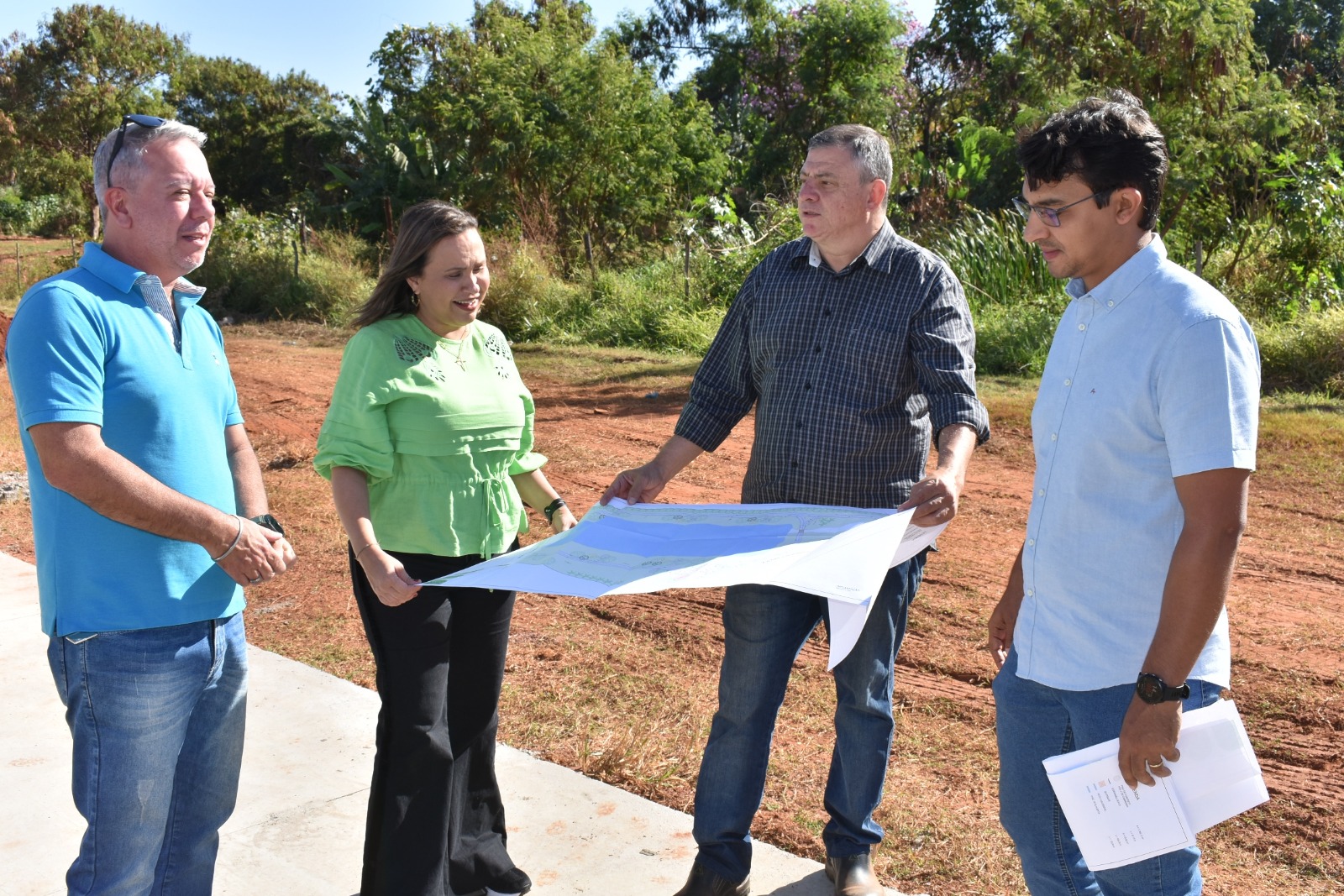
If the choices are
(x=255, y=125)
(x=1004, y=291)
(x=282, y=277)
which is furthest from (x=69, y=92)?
(x=1004, y=291)

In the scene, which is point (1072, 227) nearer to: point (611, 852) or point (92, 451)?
point (92, 451)

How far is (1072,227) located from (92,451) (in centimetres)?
197

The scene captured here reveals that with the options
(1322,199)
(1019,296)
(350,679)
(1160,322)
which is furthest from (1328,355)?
(1160,322)

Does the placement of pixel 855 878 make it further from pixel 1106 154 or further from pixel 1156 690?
pixel 1106 154

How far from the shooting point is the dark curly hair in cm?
224

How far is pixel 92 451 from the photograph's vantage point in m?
2.33

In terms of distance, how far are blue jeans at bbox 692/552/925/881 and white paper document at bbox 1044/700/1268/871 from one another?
1.12 metres

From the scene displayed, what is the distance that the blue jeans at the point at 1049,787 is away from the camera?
7.27 ft

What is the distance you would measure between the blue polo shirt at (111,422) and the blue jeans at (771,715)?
1.39 metres

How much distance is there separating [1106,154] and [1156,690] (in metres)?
1.00

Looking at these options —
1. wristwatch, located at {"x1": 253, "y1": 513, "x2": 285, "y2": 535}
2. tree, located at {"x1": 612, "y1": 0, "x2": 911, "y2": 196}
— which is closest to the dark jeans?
wristwatch, located at {"x1": 253, "y1": 513, "x2": 285, "y2": 535}

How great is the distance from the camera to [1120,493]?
2209 mm

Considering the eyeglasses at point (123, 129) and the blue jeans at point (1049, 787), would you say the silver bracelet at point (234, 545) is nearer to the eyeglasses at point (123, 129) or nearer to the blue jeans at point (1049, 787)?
the eyeglasses at point (123, 129)

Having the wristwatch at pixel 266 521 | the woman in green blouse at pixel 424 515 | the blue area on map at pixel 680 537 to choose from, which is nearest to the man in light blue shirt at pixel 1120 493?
the blue area on map at pixel 680 537
